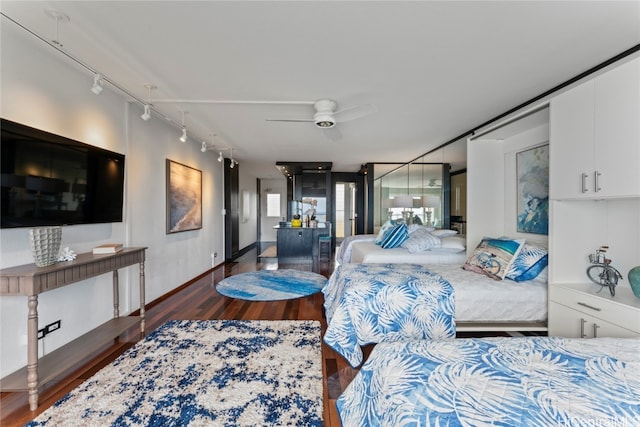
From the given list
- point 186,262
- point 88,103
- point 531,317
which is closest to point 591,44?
point 531,317

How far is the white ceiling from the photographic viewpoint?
159 cm

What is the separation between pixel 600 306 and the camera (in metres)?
1.89

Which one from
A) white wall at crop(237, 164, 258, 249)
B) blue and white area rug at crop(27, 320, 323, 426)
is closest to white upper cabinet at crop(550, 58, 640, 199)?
blue and white area rug at crop(27, 320, 323, 426)

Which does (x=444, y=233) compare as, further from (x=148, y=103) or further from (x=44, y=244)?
(x=44, y=244)

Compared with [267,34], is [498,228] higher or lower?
lower

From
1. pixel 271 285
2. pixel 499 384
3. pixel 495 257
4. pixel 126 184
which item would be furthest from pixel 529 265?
pixel 126 184

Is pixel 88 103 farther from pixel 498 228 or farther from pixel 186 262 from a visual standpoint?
pixel 498 228

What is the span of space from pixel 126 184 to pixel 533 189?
4.55m

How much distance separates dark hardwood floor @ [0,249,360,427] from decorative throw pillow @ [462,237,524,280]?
5.29ft

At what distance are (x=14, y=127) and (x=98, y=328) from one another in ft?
5.79

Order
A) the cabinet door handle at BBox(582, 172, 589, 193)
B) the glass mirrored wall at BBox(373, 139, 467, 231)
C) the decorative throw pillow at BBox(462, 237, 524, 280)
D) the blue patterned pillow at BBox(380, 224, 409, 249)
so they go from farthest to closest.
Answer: the glass mirrored wall at BBox(373, 139, 467, 231)
the blue patterned pillow at BBox(380, 224, 409, 249)
the decorative throw pillow at BBox(462, 237, 524, 280)
the cabinet door handle at BBox(582, 172, 589, 193)

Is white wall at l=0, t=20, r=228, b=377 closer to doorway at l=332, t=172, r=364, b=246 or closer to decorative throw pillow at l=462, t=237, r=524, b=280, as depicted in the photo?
decorative throw pillow at l=462, t=237, r=524, b=280

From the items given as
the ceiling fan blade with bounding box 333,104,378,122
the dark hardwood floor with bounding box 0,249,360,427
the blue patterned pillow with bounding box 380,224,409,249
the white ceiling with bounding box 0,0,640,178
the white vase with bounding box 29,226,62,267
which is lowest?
the dark hardwood floor with bounding box 0,249,360,427

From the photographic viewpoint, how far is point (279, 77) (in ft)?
7.77
